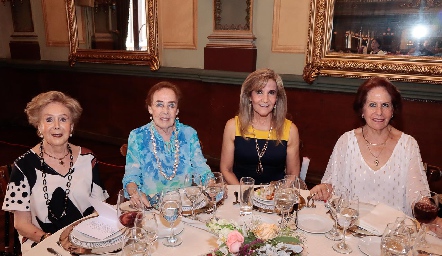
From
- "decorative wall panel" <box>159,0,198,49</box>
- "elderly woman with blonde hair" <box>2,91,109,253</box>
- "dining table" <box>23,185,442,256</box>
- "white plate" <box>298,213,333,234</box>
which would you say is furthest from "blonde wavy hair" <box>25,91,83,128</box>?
"decorative wall panel" <box>159,0,198,49</box>

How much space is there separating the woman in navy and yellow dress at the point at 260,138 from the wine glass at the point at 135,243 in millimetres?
1219

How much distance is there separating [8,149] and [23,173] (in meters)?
4.41

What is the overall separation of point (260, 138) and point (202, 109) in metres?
2.33

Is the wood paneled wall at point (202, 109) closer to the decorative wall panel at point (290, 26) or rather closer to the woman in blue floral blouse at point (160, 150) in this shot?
the decorative wall panel at point (290, 26)

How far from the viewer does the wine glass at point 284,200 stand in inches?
59.6

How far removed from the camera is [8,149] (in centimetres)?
561

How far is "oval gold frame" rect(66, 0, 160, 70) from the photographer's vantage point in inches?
195

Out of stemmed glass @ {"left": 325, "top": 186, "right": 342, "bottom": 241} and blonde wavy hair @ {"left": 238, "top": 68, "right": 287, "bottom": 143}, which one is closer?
stemmed glass @ {"left": 325, "top": 186, "right": 342, "bottom": 241}

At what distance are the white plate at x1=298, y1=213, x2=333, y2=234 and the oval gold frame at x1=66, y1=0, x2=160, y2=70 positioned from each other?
152 inches

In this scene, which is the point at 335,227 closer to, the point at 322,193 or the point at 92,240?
the point at 322,193

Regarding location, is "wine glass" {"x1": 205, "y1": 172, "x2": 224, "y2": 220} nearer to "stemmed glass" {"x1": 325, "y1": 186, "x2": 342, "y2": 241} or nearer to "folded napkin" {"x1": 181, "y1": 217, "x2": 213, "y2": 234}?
"folded napkin" {"x1": 181, "y1": 217, "x2": 213, "y2": 234}

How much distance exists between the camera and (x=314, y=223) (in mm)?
1585

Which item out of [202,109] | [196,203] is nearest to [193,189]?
[196,203]

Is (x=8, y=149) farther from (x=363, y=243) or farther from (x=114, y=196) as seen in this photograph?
(x=363, y=243)
